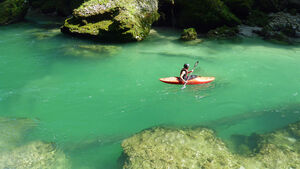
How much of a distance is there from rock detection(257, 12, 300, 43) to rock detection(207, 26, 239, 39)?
1.58 meters

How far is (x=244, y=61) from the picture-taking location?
431 inches

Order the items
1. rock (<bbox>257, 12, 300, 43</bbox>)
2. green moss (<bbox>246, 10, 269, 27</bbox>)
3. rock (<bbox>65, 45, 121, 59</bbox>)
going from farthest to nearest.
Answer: green moss (<bbox>246, 10, 269, 27</bbox>), rock (<bbox>257, 12, 300, 43</bbox>), rock (<bbox>65, 45, 121, 59</bbox>)

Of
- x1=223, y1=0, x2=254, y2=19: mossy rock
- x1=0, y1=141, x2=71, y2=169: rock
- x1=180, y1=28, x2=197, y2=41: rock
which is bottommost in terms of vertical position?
x1=0, y1=141, x2=71, y2=169: rock

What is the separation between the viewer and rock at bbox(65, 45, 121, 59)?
11.8 m

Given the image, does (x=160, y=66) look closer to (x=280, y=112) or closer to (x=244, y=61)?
(x=244, y=61)

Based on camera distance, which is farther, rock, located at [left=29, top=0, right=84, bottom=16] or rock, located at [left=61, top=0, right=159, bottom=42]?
rock, located at [left=29, top=0, right=84, bottom=16]

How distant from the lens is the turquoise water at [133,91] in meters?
6.62

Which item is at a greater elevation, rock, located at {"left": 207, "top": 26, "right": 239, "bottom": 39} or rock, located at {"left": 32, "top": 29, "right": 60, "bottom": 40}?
rock, located at {"left": 207, "top": 26, "right": 239, "bottom": 39}

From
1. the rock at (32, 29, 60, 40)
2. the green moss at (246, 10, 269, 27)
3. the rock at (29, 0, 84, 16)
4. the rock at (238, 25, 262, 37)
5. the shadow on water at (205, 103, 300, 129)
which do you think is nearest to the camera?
the shadow on water at (205, 103, 300, 129)

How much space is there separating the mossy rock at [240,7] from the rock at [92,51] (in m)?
8.61

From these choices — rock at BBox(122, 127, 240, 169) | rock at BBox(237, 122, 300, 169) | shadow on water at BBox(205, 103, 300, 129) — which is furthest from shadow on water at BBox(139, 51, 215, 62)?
rock at BBox(122, 127, 240, 169)

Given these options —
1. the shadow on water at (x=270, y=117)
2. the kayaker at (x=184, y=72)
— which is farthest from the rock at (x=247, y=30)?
the shadow on water at (x=270, y=117)

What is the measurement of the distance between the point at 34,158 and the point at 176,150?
3291mm

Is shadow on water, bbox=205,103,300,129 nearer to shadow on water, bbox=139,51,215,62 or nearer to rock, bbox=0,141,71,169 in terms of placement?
rock, bbox=0,141,71,169
